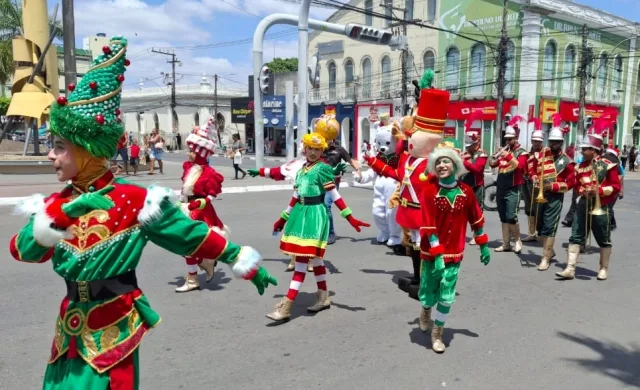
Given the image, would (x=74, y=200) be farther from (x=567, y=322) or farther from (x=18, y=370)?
(x=567, y=322)

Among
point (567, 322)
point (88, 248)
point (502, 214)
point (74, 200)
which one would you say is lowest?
point (567, 322)

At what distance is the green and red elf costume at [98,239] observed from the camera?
7.45 feet

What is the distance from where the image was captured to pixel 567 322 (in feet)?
16.6

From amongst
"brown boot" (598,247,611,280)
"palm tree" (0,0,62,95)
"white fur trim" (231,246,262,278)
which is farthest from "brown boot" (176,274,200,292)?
"palm tree" (0,0,62,95)

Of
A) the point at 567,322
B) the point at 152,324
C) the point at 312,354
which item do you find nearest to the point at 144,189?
the point at 152,324

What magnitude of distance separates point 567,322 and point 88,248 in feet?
15.0

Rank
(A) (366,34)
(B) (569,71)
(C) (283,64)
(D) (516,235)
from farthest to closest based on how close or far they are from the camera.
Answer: (C) (283,64)
(B) (569,71)
(A) (366,34)
(D) (516,235)

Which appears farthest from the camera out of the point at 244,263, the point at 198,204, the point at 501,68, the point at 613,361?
the point at 501,68

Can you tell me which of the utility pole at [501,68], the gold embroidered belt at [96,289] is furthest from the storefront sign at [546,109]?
the gold embroidered belt at [96,289]

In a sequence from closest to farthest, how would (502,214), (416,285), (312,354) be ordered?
(312,354)
(416,285)
(502,214)

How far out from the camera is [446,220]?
4.41 m

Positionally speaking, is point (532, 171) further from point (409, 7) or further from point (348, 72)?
point (348, 72)

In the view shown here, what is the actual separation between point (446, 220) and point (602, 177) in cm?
322

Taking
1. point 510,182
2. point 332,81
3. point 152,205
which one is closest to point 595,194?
point 510,182
